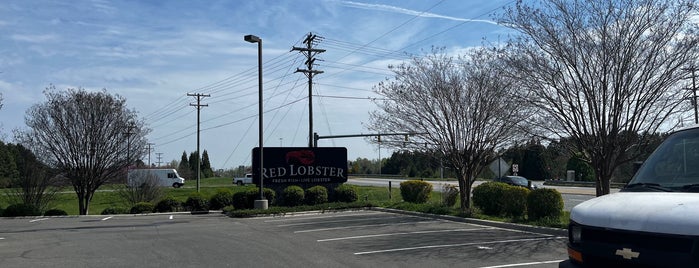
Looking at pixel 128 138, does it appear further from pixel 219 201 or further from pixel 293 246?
pixel 293 246

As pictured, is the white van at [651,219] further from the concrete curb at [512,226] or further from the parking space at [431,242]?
the concrete curb at [512,226]

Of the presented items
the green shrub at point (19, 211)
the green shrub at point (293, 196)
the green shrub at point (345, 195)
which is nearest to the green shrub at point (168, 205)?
the green shrub at point (293, 196)

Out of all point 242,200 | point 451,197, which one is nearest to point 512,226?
point 451,197

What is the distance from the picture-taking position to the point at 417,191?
25.0 m

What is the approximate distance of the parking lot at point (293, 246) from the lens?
10.1 m

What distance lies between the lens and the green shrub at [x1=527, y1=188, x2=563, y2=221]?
1576 centimetres

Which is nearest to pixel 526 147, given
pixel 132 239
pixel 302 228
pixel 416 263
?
pixel 302 228

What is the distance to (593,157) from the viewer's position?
14664 mm

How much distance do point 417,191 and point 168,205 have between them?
11.5 metres

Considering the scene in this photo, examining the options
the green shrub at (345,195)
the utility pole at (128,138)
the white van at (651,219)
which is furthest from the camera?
the utility pole at (128,138)

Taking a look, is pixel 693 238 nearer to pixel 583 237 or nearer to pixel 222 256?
pixel 583 237

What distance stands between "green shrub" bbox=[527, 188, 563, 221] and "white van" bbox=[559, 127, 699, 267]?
997 cm

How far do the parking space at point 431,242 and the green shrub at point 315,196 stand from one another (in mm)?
8442

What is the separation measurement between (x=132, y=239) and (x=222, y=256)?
4.47 m
